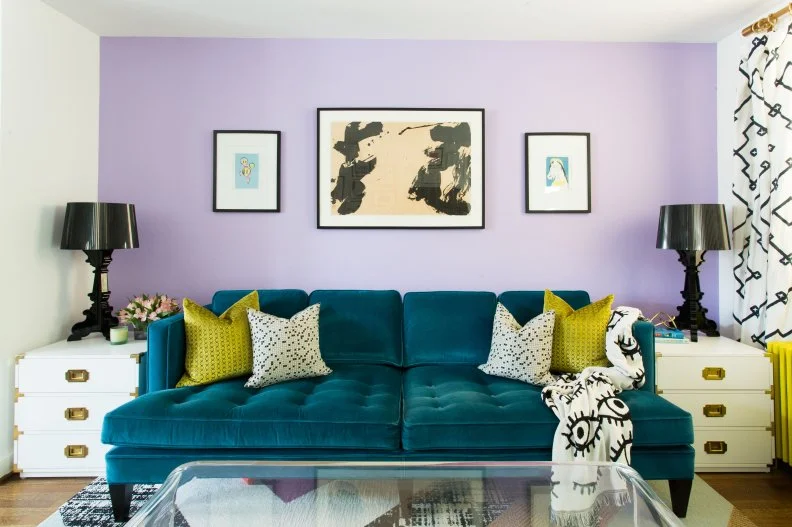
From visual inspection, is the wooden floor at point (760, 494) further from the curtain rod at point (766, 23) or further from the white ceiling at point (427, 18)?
the white ceiling at point (427, 18)

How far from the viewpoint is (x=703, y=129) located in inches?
129

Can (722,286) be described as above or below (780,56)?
below

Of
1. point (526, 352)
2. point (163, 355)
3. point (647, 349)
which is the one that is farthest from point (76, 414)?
point (647, 349)

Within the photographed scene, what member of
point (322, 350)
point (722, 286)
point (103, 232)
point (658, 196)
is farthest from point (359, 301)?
point (722, 286)

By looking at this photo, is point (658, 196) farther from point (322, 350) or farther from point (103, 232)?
point (103, 232)

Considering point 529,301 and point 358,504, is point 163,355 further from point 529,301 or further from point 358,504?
point 529,301

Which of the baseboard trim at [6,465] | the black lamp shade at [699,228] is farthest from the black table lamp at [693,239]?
the baseboard trim at [6,465]

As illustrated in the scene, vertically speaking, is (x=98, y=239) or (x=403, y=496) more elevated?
(x=98, y=239)

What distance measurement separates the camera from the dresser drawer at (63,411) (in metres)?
2.58

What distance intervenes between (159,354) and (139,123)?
163 centimetres

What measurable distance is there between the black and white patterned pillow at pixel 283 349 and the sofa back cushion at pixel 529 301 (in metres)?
1.03

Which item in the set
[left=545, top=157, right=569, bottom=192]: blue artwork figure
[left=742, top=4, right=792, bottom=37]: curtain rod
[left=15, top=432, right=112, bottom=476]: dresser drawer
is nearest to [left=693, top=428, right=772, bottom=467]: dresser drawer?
[left=545, top=157, right=569, bottom=192]: blue artwork figure

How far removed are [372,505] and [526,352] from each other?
4.18ft

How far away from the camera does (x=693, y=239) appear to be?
2.87m
